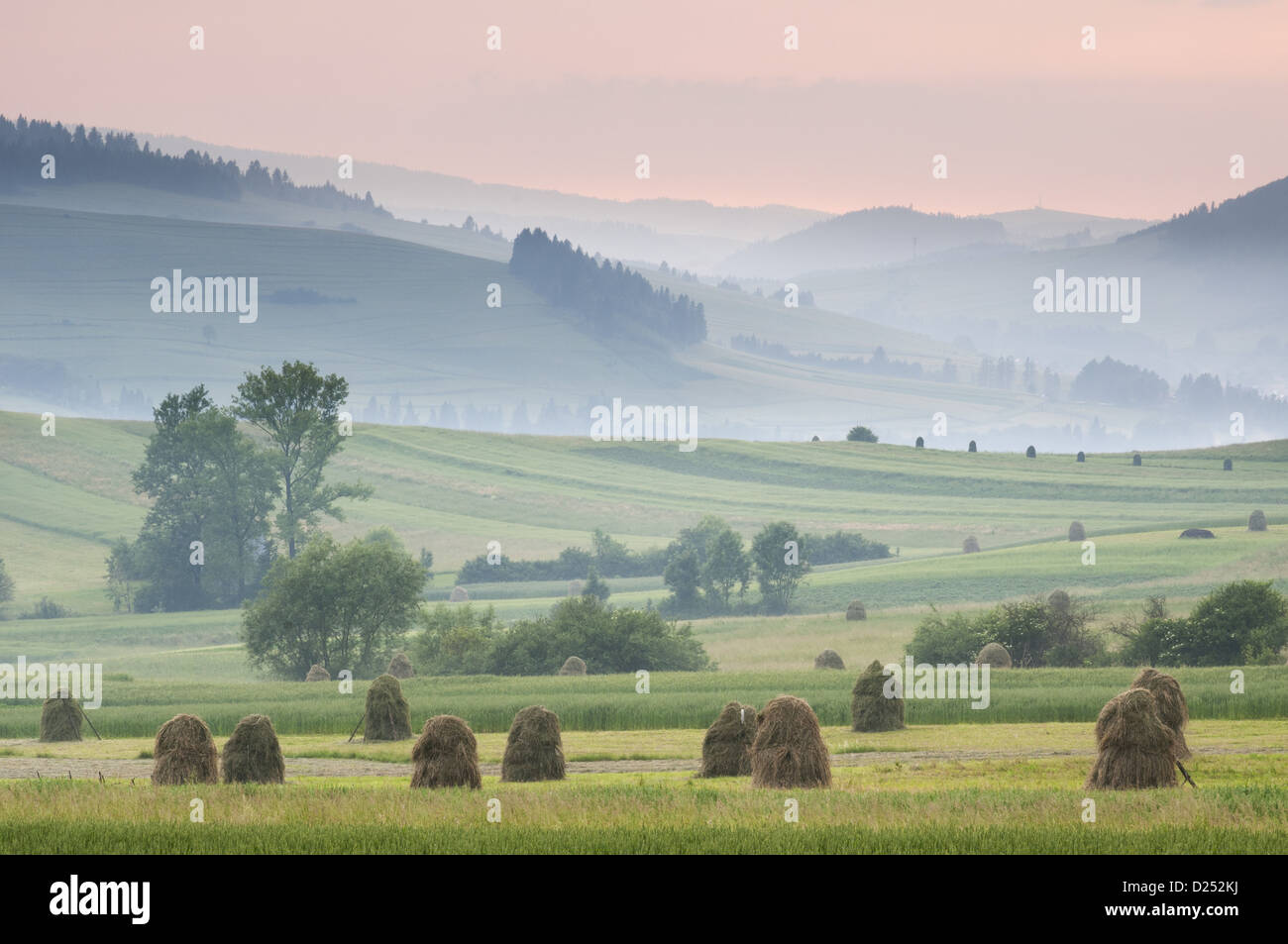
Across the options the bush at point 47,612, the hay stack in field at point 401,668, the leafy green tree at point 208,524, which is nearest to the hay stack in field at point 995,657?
the hay stack in field at point 401,668

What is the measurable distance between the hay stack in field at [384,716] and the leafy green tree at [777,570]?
56.0 meters

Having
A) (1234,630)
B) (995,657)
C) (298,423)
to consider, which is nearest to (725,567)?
(298,423)

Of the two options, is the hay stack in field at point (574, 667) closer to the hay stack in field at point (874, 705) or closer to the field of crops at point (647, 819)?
the hay stack in field at point (874, 705)

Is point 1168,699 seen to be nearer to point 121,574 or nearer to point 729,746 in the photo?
point 729,746

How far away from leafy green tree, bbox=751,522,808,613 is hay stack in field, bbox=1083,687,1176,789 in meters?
68.2

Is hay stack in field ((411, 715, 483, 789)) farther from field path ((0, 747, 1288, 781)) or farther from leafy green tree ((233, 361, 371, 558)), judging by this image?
leafy green tree ((233, 361, 371, 558))

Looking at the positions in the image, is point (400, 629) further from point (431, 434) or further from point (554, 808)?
point (431, 434)

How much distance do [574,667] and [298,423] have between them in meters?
58.0

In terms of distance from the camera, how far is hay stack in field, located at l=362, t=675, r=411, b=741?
1586 inches

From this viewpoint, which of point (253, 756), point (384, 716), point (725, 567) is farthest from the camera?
point (725, 567)

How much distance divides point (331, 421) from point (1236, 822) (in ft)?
323

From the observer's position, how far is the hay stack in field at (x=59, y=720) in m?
43.2

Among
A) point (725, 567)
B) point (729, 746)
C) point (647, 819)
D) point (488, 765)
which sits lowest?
point (488, 765)

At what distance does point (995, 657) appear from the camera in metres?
54.9
